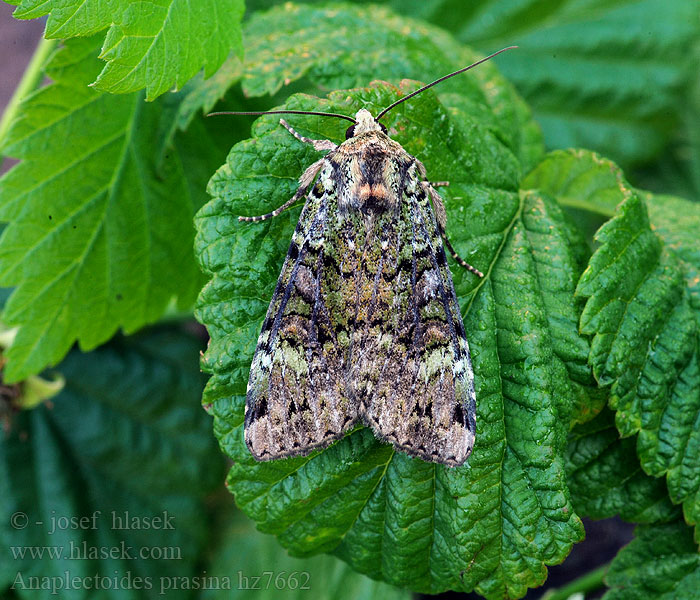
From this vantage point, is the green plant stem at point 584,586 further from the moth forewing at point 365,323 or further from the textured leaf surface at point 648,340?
the moth forewing at point 365,323

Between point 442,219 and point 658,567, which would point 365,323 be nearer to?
point 442,219

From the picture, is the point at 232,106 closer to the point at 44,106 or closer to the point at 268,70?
the point at 268,70

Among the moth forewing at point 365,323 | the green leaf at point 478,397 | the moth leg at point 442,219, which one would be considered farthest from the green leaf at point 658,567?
the moth leg at point 442,219

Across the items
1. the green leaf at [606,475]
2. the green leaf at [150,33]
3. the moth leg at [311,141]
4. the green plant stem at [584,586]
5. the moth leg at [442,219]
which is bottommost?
the green plant stem at [584,586]

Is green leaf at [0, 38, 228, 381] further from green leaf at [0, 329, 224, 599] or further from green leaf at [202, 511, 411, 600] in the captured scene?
green leaf at [202, 511, 411, 600]

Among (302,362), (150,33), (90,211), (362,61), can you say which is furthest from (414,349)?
(90,211)

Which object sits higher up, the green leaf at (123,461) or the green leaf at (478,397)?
the green leaf at (478,397)
